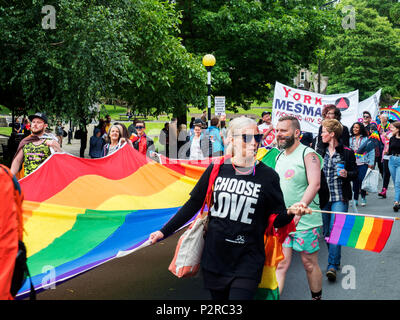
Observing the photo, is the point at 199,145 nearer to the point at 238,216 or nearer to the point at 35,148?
the point at 35,148

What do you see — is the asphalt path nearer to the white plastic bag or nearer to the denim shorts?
the denim shorts

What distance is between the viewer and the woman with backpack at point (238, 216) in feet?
11.6

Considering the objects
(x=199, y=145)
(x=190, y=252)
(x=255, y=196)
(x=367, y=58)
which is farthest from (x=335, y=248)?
(x=367, y=58)

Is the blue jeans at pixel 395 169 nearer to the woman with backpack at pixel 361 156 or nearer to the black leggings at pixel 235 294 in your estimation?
the woman with backpack at pixel 361 156

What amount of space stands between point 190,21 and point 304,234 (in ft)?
66.0

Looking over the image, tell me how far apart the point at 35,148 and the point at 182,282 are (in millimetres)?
2618

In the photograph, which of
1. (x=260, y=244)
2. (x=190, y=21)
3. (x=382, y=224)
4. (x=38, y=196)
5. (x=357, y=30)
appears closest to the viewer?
(x=260, y=244)

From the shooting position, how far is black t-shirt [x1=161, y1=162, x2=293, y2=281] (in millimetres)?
3549

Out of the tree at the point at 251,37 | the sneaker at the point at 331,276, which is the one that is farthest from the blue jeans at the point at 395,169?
the tree at the point at 251,37

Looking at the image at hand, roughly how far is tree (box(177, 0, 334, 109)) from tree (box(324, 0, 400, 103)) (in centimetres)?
2395

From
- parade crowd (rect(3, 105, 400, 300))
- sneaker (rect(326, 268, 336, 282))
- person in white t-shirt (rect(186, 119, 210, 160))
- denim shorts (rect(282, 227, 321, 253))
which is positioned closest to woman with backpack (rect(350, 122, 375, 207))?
person in white t-shirt (rect(186, 119, 210, 160))

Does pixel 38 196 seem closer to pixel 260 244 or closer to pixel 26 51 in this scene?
pixel 260 244

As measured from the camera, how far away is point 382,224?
388cm

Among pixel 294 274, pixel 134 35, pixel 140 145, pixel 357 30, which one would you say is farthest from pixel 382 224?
pixel 357 30
